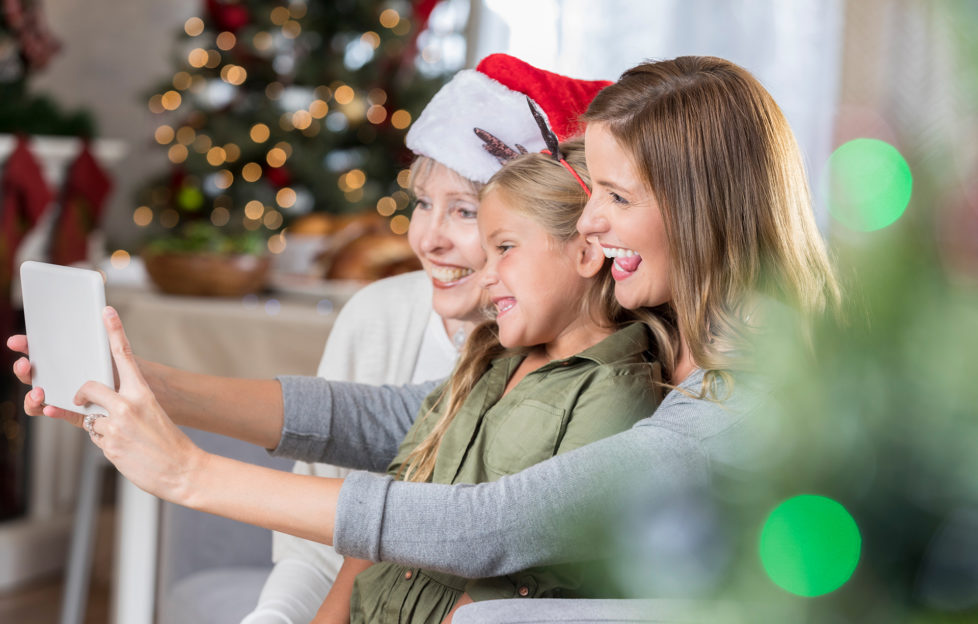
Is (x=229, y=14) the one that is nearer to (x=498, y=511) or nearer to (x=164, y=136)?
(x=164, y=136)

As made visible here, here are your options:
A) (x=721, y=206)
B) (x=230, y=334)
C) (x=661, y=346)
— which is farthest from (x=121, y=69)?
(x=721, y=206)

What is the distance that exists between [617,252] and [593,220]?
1.8 inches

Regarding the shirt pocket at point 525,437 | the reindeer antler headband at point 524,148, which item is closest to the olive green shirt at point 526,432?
the shirt pocket at point 525,437

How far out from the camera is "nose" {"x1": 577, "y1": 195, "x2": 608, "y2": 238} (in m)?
1.06

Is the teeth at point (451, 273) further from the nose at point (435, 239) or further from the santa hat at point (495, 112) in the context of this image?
the santa hat at point (495, 112)

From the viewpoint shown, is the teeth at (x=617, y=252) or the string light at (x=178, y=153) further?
the string light at (x=178, y=153)

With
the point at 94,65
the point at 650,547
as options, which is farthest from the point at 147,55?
the point at 650,547

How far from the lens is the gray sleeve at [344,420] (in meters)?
1.29

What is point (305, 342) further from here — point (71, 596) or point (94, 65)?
point (94, 65)

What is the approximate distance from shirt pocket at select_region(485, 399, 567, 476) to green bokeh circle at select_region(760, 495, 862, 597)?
757 mm

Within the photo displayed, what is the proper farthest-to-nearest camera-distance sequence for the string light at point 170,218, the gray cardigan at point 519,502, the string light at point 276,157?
the string light at point 170,218, the string light at point 276,157, the gray cardigan at point 519,502

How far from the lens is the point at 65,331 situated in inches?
38.2

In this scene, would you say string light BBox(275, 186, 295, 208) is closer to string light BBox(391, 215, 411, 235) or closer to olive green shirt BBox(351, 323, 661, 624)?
string light BBox(391, 215, 411, 235)

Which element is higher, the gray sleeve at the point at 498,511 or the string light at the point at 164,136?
the string light at the point at 164,136
